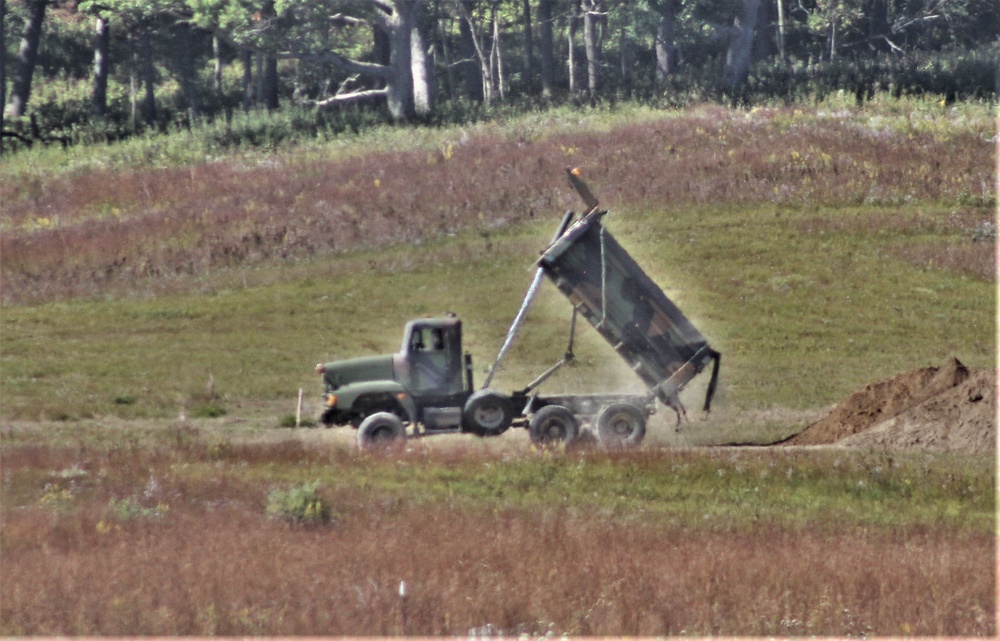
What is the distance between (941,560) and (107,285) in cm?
2327

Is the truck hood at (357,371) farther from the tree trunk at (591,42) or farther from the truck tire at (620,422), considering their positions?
the tree trunk at (591,42)

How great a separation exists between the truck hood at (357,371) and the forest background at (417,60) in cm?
2952

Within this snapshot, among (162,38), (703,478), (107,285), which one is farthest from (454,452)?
(162,38)

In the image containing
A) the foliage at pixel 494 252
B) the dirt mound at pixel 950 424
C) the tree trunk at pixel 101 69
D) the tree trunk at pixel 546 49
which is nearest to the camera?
the dirt mound at pixel 950 424

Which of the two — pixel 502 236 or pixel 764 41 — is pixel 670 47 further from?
pixel 502 236

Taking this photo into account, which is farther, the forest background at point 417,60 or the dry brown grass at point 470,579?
the forest background at point 417,60

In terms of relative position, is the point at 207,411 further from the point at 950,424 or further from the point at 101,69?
the point at 101,69

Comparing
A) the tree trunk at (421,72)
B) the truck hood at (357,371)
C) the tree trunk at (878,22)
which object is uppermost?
the tree trunk at (878,22)

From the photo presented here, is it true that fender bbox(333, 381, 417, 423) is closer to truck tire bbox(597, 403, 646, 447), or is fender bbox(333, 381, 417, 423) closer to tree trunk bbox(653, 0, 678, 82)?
truck tire bbox(597, 403, 646, 447)

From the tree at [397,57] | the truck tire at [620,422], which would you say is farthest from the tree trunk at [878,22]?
the truck tire at [620,422]

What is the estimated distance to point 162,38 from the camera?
58.0 meters

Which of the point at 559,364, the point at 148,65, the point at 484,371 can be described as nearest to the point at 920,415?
the point at 559,364

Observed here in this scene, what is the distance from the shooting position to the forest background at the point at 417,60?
47.6 metres

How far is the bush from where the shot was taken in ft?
39.7
